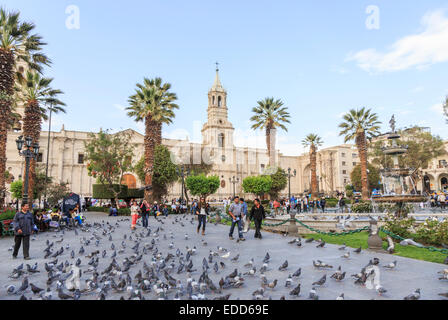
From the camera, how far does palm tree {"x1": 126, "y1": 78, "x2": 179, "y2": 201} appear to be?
2642cm

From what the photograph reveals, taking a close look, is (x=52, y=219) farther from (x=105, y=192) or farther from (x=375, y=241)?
(x=105, y=192)

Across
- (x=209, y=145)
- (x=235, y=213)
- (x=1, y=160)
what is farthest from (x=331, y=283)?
(x=209, y=145)

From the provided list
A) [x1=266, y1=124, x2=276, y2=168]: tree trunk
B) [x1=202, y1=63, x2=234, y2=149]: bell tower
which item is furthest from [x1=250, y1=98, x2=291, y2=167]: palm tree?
[x1=202, y1=63, x2=234, y2=149]: bell tower

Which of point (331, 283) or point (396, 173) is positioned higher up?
point (396, 173)

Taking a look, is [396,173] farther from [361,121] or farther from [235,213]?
[361,121]

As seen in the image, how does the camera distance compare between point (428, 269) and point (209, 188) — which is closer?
point (428, 269)

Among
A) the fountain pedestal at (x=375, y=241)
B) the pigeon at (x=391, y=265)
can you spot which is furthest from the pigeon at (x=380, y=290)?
the fountain pedestal at (x=375, y=241)

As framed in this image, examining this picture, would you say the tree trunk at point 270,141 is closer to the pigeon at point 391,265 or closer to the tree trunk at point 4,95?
the tree trunk at point 4,95

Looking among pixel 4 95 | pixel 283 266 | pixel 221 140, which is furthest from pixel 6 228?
pixel 221 140

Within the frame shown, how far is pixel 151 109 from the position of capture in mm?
26719

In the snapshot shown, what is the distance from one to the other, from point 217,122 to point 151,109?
2853cm

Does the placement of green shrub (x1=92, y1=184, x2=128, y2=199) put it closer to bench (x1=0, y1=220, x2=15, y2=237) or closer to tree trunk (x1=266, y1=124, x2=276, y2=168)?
tree trunk (x1=266, y1=124, x2=276, y2=168)
